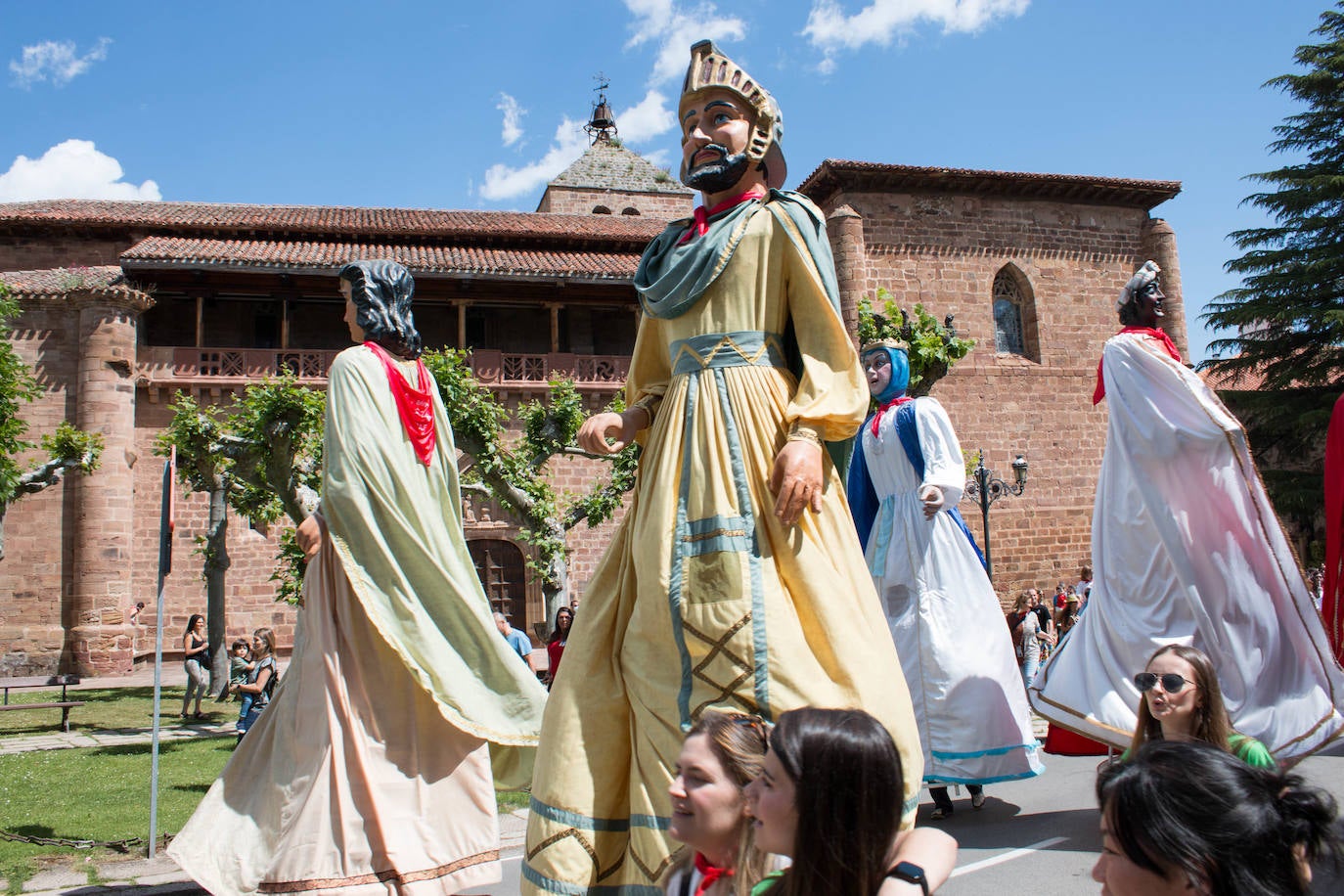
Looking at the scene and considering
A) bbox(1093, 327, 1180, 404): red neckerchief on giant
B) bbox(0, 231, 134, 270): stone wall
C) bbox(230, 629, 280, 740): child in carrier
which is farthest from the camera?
bbox(0, 231, 134, 270): stone wall

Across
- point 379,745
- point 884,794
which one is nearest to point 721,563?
point 884,794

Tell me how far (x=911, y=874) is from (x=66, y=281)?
25.7 metres

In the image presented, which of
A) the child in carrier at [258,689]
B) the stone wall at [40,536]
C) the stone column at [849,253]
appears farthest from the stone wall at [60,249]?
the child in carrier at [258,689]

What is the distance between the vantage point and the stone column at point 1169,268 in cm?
2819

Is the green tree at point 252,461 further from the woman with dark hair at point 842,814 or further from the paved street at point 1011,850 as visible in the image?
the woman with dark hair at point 842,814

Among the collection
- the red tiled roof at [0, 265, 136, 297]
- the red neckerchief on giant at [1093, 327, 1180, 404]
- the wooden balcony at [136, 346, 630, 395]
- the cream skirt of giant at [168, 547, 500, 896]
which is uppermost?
the red tiled roof at [0, 265, 136, 297]

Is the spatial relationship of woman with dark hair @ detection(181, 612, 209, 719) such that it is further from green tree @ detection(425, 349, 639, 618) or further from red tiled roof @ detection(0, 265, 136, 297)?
red tiled roof @ detection(0, 265, 136, 297)

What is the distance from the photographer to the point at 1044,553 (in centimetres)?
2709

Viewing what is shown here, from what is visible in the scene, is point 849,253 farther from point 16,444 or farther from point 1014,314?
point 16,444

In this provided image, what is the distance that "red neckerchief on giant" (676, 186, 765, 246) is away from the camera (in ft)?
9.58

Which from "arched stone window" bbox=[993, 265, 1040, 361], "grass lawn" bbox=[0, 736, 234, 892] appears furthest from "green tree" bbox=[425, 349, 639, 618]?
"arched stone window" bbox=[993, 265, 1040, 361]

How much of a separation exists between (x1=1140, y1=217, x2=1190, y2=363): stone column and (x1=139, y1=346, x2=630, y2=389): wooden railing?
575 inches

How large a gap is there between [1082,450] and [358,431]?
88.6 ft

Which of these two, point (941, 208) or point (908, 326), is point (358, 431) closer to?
point (908, 326)
